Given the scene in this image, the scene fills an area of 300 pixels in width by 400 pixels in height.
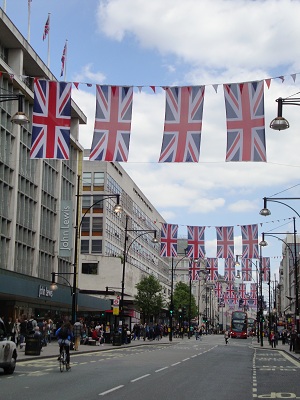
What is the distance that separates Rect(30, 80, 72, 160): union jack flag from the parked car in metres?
6.74

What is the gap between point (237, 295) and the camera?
13375 cm

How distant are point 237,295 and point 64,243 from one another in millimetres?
82000

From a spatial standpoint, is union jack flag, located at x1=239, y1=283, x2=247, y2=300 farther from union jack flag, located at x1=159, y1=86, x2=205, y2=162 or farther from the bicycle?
union jack flag, located at x1=159, y1=86, x2=205, y2=162

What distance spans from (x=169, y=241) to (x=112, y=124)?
98.1 ft

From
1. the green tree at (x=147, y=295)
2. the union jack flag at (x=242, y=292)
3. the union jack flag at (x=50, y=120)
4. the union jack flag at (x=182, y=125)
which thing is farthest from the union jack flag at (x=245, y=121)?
the union jack flag at (x=242, y=292)

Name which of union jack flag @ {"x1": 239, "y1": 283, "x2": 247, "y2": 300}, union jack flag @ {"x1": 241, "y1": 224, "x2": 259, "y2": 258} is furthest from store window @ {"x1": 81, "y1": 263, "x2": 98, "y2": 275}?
union jack flag @ {"x1": 239, "y1": 283, "x2": 247, "y2": 300}

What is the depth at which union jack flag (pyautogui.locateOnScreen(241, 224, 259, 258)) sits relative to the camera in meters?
48.2

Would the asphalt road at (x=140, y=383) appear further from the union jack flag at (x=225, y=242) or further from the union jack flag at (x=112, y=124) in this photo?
the union jack flag at (x=225, y=242)

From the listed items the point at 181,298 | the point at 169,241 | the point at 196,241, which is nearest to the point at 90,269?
the point at 169,241

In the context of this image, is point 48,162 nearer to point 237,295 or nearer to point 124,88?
point 124,88

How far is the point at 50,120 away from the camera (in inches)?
963

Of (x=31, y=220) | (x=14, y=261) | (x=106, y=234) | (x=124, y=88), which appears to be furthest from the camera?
(x=106, y=234)

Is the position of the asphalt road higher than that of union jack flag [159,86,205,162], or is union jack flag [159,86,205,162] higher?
union jack flag [159,86,205,162]

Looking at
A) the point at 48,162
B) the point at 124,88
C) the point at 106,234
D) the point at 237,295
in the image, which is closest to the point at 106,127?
the point at 124,88
